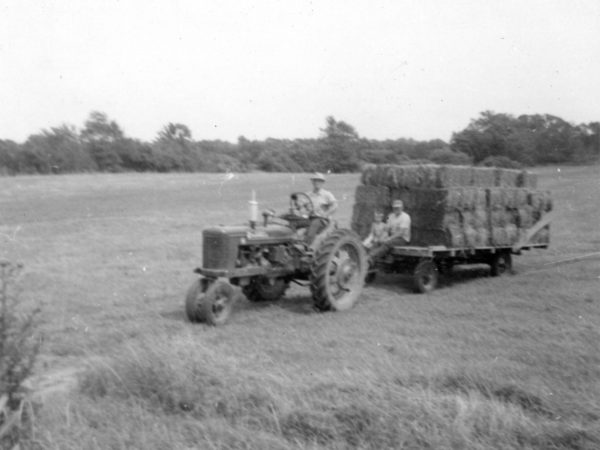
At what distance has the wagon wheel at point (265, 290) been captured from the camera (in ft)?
32.8

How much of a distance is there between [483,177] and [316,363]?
7.12 m

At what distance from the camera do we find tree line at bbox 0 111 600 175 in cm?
2603

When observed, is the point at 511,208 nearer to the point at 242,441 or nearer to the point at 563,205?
the point at 242,441

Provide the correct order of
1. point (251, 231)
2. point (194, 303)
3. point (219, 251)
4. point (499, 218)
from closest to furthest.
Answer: point (194, 303)
point (219, 251)
point (251, 231)
point (499, 218)

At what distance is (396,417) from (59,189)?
28882 millimetres

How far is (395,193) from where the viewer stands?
487 inches

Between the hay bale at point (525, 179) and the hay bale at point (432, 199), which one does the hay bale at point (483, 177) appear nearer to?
the hay bale at point (432, 199)

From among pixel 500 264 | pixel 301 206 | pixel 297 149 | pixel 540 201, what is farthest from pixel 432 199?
pixel 297 149

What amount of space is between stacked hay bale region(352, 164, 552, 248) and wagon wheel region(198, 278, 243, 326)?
13.9 ft

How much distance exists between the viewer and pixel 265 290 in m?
10.1

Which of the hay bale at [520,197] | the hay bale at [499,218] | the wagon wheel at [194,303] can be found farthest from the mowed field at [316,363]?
the hay bale at [520,197]

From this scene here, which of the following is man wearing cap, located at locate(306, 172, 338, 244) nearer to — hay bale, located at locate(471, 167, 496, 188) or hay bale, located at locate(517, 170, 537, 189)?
hay bale, located at locate(471, 167, 496, 188)

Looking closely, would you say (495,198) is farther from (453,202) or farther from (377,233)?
(377,233)

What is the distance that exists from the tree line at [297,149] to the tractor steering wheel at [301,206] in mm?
13692
